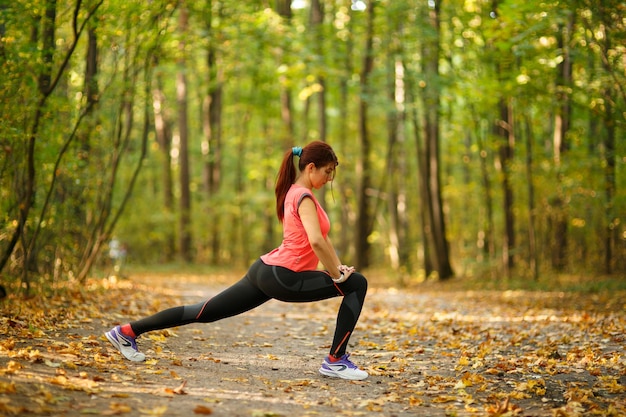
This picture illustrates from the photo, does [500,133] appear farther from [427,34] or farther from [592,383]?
[592,383]

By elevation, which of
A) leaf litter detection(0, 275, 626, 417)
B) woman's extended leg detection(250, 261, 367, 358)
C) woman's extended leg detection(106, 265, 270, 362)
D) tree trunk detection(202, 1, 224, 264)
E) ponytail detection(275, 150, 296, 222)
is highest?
tree trunk detection(202, 1, 224, 264)

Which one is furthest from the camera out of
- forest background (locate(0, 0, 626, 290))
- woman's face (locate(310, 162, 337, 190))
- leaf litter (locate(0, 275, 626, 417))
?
forest background (locate(0, 0, 626, 290))

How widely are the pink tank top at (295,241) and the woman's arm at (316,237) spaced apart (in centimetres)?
8

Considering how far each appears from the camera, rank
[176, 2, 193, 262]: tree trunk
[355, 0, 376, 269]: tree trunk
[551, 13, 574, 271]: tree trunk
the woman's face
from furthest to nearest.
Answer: [176, 2, 193, 262]: tree trunk
[355, 0, 376, 269]: tree trunk
[551, 13, 574, 271]: tree trunk
the woman's face

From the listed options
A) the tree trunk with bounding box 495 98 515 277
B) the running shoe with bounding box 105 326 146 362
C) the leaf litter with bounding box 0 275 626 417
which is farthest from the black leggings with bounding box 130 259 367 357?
the tree trunk with bounding box 495 98 515 277

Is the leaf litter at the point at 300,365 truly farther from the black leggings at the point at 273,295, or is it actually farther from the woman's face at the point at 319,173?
the woman's face at the point at 319,173

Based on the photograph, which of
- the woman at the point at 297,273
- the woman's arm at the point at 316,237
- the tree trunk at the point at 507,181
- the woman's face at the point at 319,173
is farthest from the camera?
the tree trunk at the point at 507,181

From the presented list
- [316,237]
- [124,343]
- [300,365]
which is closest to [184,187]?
[300,365]

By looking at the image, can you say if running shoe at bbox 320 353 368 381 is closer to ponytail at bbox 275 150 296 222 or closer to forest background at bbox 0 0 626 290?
ponytail at bbox 275 150 296 222

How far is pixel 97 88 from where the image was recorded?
10906 millimetres

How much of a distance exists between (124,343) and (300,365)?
172cm

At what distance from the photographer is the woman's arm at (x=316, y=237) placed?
5438 millimetres

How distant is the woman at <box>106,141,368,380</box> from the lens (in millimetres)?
5582

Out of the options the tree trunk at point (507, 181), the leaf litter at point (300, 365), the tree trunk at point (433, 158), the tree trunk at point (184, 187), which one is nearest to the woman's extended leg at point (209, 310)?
the leaf litter at point (300, 365)
